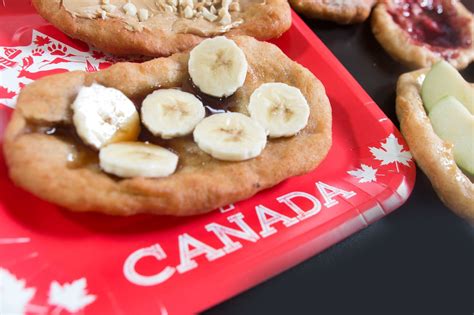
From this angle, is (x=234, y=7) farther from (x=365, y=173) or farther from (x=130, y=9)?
(x=365, y=173)

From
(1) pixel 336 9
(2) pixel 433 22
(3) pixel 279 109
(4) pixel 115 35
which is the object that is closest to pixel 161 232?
(3) pixel 279 109

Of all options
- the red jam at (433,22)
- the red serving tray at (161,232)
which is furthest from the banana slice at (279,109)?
Result: the red jam at (433,22)

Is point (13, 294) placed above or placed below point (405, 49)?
below

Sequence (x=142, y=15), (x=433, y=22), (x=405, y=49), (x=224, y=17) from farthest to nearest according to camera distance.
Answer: (x=433, y=22), (x=405, y=49), (x=224, y=17), (x=142, y=15)

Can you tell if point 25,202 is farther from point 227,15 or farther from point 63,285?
point 227,15

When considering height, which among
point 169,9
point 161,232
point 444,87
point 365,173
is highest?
point 169,9

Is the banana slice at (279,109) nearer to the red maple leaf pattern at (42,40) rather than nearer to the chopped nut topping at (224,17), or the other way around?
the chopped nut topping at (224,17)

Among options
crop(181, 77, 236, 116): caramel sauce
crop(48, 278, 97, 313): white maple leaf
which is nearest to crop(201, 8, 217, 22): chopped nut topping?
crop(181, 77, 236, 116): caramel sauce
